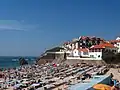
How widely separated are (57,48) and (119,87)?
206 ft

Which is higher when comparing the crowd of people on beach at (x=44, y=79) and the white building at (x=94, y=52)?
the white building at (x=94, y=52)

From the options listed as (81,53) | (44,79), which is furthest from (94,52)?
(44,79)

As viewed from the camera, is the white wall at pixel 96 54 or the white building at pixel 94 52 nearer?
the white wall at pixel 96 54

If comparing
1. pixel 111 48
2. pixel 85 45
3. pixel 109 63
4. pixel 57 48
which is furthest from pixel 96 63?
pixel 57 48

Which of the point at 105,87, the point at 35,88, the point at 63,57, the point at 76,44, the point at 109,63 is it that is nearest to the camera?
the point at 105,87

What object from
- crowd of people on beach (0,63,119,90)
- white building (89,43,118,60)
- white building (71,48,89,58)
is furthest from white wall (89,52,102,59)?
crowd of people on beach (0,63,119,90)

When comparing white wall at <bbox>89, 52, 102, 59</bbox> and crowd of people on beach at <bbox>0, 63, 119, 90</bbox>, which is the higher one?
white wall at <bbox>89, 52, 102, 59</bbox>

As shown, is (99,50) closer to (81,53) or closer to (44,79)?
(81,53)

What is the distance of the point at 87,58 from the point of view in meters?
63.6

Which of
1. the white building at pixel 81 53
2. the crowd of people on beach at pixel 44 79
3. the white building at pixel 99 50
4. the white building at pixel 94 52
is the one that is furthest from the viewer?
the white building at pixel 81 53

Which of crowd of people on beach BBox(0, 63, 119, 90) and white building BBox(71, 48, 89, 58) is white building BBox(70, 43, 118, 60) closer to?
white building BBox(71, 48, 89, 58)

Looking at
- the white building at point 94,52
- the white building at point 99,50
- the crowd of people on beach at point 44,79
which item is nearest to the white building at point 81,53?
the white building at point 94,52

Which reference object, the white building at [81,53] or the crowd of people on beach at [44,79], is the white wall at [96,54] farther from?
the crowd of people on beach at [44,79]

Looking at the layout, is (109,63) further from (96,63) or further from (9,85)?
(9,85)
